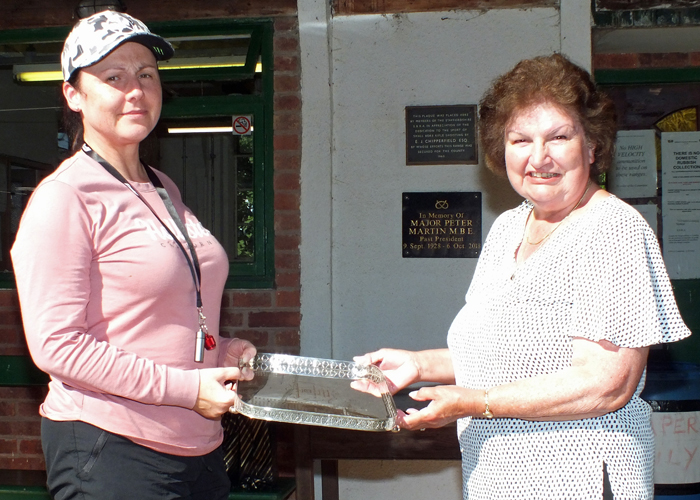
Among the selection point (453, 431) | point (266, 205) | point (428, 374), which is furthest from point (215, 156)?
point (428, 374)

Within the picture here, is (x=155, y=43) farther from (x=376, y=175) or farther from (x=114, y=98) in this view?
(x=376, y=175)

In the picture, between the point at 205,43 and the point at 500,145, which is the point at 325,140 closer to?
the point at 205,43

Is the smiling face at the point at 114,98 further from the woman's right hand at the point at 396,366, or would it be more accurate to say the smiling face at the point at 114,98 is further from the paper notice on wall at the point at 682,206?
the paper notice on wall at the point at 682,206

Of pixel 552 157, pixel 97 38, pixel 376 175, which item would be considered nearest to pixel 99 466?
pixel 97 38

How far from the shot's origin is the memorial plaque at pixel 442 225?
4543 millimetres

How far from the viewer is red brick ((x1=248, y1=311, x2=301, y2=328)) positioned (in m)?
4.58

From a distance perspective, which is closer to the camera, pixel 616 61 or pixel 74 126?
pixel 74 126

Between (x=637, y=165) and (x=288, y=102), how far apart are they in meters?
2.39

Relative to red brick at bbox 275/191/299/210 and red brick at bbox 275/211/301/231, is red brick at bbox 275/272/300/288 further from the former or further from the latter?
red brick at bbox 275/191/299/210

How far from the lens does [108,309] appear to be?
6.35 feet

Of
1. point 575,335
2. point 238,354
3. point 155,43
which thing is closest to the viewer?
point 575,335

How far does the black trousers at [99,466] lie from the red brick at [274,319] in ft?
8.45

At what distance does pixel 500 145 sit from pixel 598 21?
8.01 feet

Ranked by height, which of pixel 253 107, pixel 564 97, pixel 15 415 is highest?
pixel 253 107
